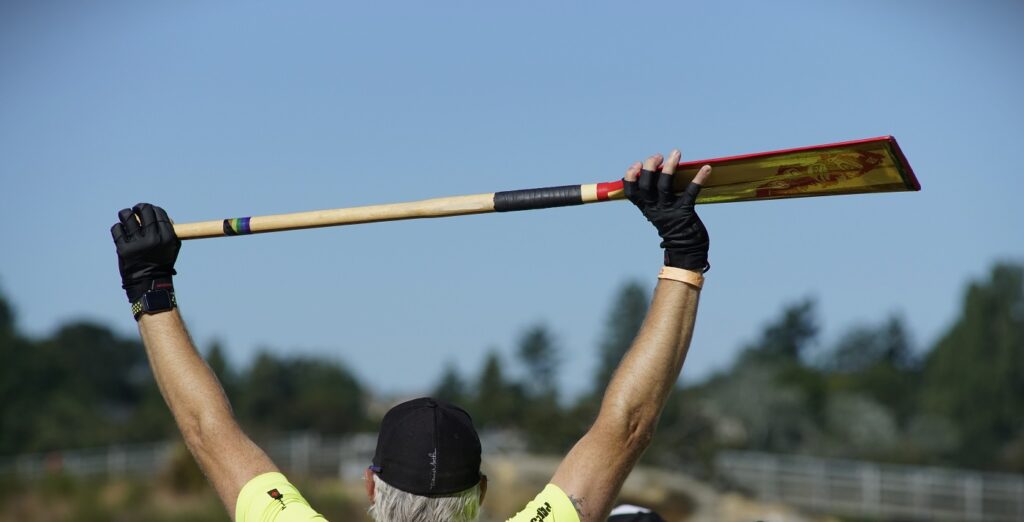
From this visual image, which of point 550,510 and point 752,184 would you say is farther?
point 752,184

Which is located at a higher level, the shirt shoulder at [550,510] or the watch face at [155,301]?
the watch face at [155,301]

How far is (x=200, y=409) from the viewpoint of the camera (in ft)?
11.1

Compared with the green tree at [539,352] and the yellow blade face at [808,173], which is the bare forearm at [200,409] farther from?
the green tree at [539,352]

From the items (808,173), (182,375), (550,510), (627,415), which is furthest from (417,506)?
(808,173)

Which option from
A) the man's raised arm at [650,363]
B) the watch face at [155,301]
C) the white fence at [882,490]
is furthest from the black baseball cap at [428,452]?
the white fence at [882,490]

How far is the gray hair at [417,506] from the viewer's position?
2.97 m

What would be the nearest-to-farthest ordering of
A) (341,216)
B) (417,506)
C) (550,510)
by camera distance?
(417,506) → (550,510) → (341,216)

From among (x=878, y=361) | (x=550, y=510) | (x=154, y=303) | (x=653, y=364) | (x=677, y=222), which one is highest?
(x=677, y=222)

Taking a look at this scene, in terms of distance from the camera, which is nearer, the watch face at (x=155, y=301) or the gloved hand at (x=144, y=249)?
the watch face at (x=155, y=301)

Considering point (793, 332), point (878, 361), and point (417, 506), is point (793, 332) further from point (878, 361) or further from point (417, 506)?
point (417, 506)

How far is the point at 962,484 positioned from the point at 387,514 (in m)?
31.5

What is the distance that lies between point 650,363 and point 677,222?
0.40 m

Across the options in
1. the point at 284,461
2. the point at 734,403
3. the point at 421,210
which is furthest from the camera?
the point at 734,403

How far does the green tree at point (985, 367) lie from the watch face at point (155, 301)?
2166 inches
